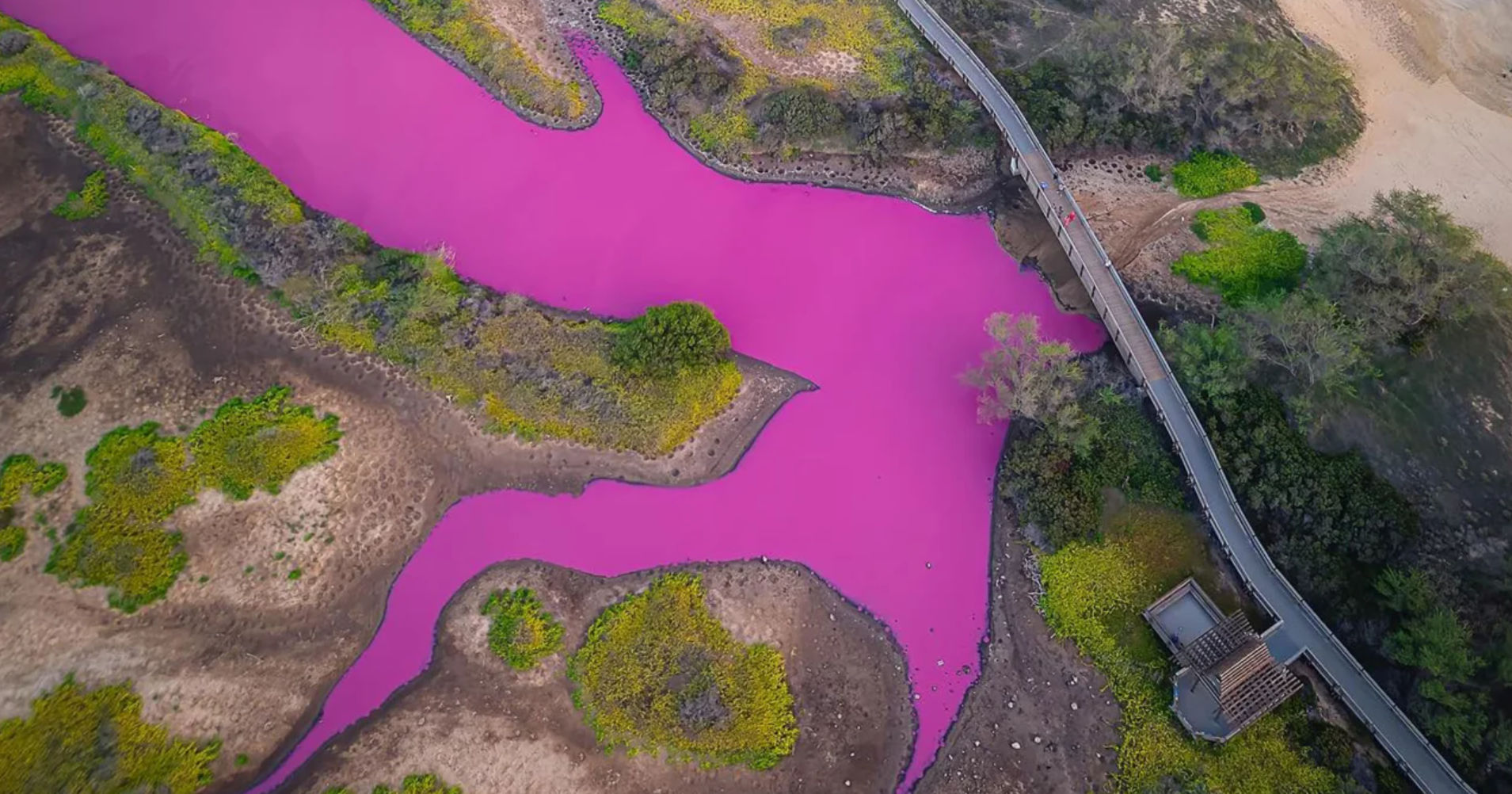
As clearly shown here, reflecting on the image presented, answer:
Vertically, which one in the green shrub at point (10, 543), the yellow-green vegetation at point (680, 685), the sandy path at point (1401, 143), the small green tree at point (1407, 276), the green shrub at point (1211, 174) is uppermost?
the sandy path at point (1401, 143)

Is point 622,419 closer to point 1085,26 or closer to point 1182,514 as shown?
point 1182,514

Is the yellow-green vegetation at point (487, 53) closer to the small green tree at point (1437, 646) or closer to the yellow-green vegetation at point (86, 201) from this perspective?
the yellow-green vegetation at point (86, 201)

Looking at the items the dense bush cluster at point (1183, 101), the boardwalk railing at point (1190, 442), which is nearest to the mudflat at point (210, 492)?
the boardwalk railing at point (1190, 442)

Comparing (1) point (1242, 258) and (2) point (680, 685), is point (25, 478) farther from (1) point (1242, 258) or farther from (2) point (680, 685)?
(1) point (1242, 258)

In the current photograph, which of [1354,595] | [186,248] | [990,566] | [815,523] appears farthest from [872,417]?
[186,248]

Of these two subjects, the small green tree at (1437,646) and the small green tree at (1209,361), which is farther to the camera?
the small green tree at (1209,361)

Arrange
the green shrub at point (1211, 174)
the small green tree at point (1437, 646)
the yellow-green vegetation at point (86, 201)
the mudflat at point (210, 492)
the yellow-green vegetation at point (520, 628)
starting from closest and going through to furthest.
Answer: the small green tree at point (1437, 646), the mudflat at point (210, 492), the yellow-green vegetation at point (520, 628), the yellow-green vegetation at point (86, 201), the green shrub at point (1211, 174)
